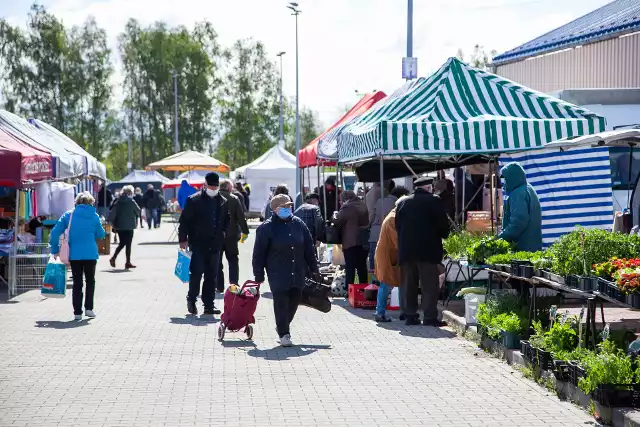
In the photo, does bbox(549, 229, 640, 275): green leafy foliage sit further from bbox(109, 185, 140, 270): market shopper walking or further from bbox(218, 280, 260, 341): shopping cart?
bbox(109, 185, 140, 270): market shopper walking

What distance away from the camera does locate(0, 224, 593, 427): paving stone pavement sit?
27.2 feet

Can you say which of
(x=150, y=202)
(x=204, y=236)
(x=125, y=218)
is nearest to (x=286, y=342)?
(x=204, y=236)

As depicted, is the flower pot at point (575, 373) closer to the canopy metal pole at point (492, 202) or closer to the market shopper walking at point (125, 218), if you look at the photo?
the canopy metal pole at point (492, 202)

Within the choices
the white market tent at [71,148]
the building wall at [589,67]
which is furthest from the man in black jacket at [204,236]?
the building wall at [589,67]

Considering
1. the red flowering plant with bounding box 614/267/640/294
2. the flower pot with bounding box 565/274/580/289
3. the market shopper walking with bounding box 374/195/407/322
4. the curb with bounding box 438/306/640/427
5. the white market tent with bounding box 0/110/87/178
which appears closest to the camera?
the curb with bounding box 438/306/640/427

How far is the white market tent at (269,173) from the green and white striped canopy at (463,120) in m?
31.5

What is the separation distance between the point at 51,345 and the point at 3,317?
311 centimetres

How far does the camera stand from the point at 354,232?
16891mm

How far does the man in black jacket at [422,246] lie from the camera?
45.1ft

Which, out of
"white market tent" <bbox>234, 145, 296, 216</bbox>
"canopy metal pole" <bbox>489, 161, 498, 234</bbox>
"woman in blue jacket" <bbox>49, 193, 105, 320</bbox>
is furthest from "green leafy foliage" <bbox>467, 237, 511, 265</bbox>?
"white market tent" <bbox>234, 145, 296, 216</bbox>

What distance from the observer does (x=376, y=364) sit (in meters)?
10.9

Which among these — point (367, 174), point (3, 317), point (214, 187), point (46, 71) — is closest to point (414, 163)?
point (367, 174)

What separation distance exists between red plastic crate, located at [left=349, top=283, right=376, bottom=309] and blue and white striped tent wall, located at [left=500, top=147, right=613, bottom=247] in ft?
9.27

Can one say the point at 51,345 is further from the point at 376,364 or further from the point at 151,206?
the point at 151,206
